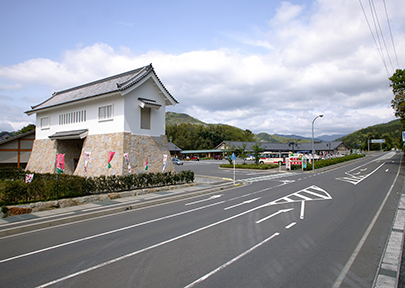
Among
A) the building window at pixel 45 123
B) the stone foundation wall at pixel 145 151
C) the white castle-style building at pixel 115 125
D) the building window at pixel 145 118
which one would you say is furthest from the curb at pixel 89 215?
the building window at pixel 45 123

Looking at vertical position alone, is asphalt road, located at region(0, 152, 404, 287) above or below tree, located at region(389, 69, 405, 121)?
below

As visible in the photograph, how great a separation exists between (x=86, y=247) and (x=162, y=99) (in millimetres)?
17128

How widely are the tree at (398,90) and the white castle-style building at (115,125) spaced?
38.0 meters

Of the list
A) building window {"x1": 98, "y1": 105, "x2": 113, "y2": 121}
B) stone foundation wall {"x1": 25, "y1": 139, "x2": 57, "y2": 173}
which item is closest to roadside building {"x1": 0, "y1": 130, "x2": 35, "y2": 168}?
stone foundation wall {"x1": 25, "y1": 139, "x2": 57, "y2": 173}

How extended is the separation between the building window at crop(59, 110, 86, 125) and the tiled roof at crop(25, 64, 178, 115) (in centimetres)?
122

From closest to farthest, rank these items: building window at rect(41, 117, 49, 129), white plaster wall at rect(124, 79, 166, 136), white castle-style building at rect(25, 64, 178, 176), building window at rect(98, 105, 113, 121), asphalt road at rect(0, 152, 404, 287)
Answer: asphalt road at rect(0, 152, 404, 287) < white castle-style building at rect(25, 64, 178, 176) < white plaster wall at rect(124, 79, 166, 136) < building window at rect(98, 105, 113, 121) < building window at rect(41, 117, 49, 129)

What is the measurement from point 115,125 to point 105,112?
6.32 ft

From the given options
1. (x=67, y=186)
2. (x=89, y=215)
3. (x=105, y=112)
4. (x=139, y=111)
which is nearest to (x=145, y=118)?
(x=139, y=111)

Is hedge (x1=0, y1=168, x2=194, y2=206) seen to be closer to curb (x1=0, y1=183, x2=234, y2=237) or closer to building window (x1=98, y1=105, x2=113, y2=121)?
curb (x1=0, y1=183, x2=234, y2=237)

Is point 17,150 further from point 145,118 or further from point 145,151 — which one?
point 145,151

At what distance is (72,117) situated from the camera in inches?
938

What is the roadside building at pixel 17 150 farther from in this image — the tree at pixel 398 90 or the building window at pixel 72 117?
the tree at pixel 398 90

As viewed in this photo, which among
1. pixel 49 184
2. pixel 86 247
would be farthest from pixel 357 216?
pixel 49 184

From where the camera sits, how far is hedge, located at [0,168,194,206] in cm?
1186
